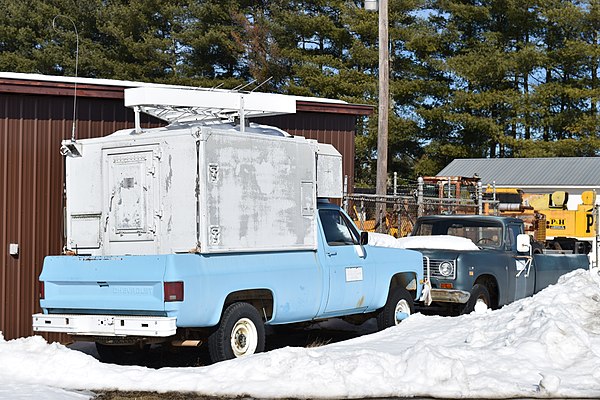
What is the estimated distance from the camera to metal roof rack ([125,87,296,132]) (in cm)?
1292

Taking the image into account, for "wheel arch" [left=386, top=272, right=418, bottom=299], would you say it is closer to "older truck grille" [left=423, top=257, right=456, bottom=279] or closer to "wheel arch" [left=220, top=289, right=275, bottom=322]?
"older truck grille" [left=423, top=257, right=456, bottom=279]

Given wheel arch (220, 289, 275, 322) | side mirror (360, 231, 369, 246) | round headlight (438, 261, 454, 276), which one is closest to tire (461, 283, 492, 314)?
round headlight (438, 261, 454, 276)

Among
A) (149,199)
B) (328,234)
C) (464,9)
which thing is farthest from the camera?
(464,9)

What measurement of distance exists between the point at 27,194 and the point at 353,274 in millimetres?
4759

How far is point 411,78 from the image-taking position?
180 ft

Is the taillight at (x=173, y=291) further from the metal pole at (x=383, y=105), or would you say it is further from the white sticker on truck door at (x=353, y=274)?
the metal pole at (x=383, y=105)

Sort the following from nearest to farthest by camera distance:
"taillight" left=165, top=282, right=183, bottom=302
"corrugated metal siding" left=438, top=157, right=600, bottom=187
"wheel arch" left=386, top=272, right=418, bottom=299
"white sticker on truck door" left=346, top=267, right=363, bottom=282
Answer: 1. "taillight" left=165, top=282, right=183, bottom=302
2. "white sticker on truck door" left=346, top=267, right=363, bottom=282
3. "wheel arch" left=386, top=272, right=418, bottom=299
4. "corrugated metal siding" left=438, top=157, right=600, bottom=187

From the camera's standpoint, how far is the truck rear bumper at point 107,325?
1011cm

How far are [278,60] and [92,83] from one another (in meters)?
37.9

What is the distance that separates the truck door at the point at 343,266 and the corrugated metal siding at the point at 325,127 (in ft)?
14.1

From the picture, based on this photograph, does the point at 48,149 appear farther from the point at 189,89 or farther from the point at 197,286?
the point at 197,286

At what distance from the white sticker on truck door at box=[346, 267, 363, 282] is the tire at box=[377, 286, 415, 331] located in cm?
99

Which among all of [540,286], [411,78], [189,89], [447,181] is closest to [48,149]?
A: [189,89]

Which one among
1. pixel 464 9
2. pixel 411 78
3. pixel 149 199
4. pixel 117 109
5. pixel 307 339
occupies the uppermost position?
pixel 464 9
